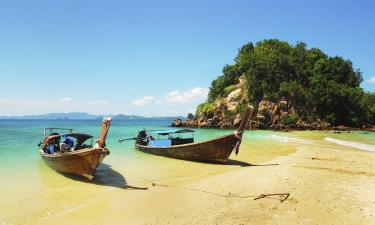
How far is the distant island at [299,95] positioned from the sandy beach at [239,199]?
4404cm

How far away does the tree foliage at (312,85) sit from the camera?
5912 cm

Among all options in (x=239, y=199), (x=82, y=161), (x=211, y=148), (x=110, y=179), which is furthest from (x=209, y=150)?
(x=239, y=199)

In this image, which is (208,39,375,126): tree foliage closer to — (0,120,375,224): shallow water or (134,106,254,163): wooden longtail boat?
(0,120,375,224): shallow water

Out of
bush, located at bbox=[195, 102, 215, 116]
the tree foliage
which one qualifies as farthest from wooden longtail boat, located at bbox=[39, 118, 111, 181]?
bush, located at bbox=[195, 102, 215, 116]

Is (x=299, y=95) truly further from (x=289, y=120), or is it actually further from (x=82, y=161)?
(x=82, y=161)

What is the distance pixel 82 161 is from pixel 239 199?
761 cm

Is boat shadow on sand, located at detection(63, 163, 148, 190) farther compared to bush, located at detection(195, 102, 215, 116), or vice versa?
bush, located at detection(195, 102, 215, 116)

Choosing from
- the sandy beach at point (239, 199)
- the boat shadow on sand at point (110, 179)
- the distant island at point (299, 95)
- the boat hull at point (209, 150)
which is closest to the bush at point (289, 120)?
the distant island at point (299, 95)

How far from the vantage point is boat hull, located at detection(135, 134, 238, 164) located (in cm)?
1894

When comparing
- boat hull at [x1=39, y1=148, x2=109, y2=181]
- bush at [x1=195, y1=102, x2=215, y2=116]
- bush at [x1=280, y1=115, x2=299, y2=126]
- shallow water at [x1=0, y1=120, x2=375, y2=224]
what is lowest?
shallow water at [x1=0, y1=120, x2=375, y2=224]

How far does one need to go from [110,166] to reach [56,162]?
12.3ft

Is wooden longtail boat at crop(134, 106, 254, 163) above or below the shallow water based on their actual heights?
above

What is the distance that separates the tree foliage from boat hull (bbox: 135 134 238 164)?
42.8 metres

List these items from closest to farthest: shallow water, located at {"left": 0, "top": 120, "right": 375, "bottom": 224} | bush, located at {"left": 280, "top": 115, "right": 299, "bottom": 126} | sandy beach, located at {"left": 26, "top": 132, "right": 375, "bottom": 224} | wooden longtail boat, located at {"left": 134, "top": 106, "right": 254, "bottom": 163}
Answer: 1. sandy beach, located at {"left": 26, "top": 132, "right": 375, "bottom": 224}
2. shallow water, located at {"left": 0, "top": 120, "right": 375, "bottom": 224}
3. wooden longtail boat, located at {"left": 134, "top": 106, "right": 254, "bottom": 163}
4. bush, located at {"left": 280, "top": 115, "right": 299, "bottom": 126}
